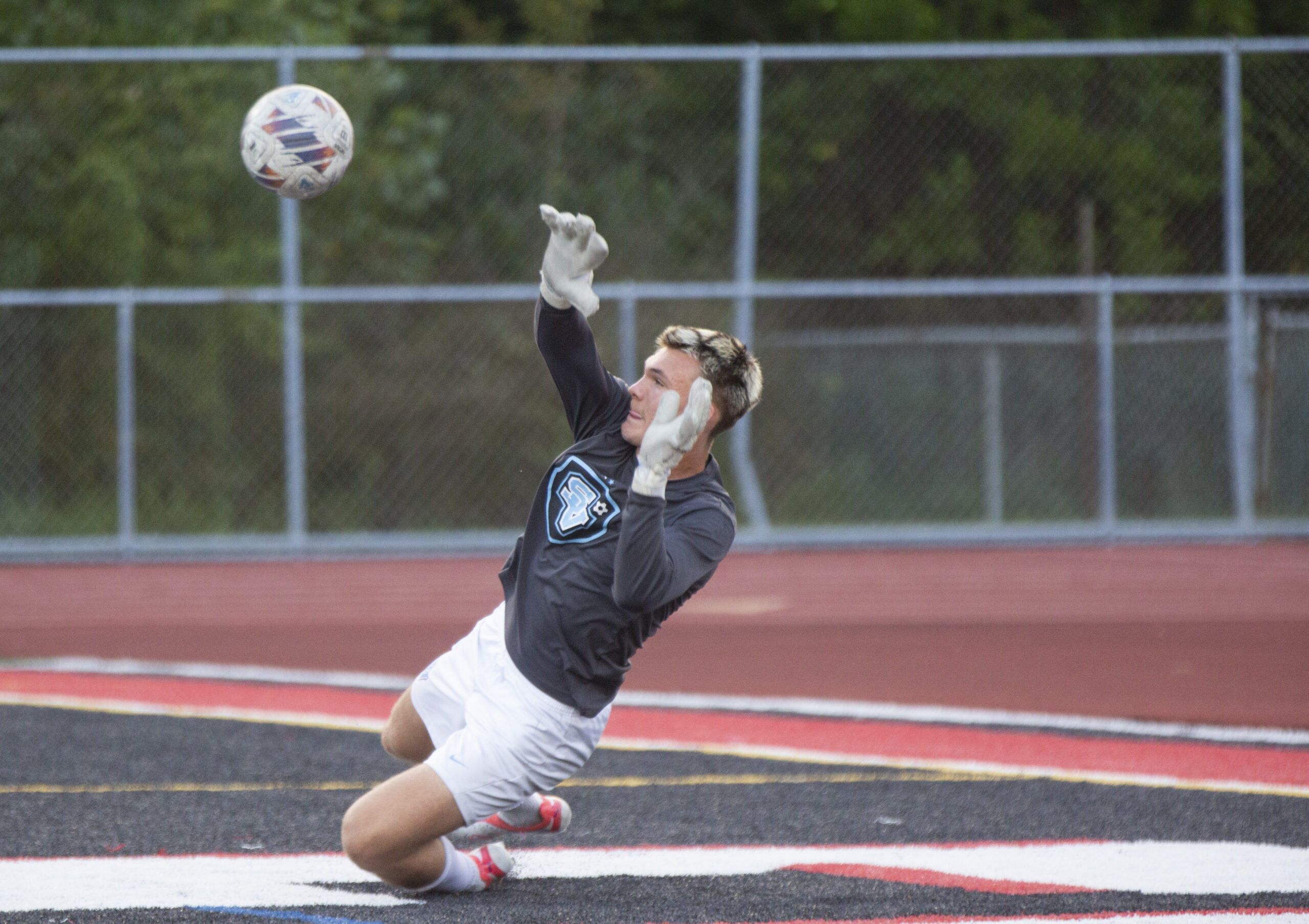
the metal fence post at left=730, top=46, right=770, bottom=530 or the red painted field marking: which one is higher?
the metal fence post at left=730, top=46, right=770, bottom=530

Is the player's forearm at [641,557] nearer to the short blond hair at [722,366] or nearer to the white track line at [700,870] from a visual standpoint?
the short blond hair at [722,366]

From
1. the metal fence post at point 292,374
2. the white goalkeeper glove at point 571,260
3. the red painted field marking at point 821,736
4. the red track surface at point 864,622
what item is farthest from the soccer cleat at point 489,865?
the metal fence post at point 292,374

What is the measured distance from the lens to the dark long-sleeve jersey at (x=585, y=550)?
12.7ft

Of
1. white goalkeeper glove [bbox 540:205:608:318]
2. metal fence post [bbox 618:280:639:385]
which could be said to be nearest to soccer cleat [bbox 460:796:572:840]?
white goalkeeper glove [bbox 540:205:608:318]

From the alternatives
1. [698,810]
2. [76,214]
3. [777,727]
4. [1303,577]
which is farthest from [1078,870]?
[76,214]

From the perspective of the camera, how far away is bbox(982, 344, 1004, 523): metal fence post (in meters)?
12.2

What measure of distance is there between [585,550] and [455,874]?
0.95 metres

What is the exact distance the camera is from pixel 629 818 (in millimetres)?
5094

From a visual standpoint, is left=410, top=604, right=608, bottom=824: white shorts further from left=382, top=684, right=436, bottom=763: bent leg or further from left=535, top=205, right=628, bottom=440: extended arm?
left=535, top=205, right=628, bottom=440: extended arm

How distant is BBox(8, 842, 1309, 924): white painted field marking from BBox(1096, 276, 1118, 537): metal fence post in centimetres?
722

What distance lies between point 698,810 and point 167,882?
1849 millimetres

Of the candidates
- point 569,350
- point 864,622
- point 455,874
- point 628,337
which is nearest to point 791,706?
point 864,622

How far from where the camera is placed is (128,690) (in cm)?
738

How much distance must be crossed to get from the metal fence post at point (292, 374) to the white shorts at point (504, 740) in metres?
7.25
